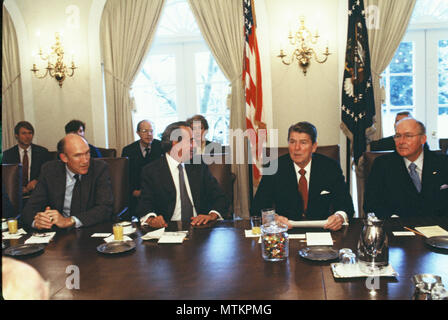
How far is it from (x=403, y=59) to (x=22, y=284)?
5.86 metres

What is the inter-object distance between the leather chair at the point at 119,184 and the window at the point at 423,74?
380 centimetres

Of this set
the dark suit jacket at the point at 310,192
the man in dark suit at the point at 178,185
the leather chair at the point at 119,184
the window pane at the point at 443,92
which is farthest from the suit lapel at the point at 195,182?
the window pane at the point at 443,92

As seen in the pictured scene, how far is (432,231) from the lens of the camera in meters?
2.19

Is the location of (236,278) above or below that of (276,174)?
below

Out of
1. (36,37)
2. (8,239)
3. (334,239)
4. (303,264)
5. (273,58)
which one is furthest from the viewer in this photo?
(36,37)

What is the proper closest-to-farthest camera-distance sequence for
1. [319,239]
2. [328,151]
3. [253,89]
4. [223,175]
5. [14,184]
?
1. [319,239]
2. [14,184]
3. [223,175]
4. [328,151]
5. [253,89]

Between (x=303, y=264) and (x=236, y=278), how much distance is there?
1.07ft

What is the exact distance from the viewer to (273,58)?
548 cm

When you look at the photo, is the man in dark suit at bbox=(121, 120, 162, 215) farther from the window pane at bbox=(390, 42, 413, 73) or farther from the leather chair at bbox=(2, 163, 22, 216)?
the window pane at bbox=(390, 42, 413, 73)

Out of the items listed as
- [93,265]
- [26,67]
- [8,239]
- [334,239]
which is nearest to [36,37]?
[26,67]

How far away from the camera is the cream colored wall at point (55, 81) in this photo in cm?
596

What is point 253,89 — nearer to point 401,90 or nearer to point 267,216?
point 401,90

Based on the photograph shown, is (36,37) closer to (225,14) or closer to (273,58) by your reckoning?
(225,14)

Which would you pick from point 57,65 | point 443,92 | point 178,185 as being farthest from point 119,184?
point 443,92
